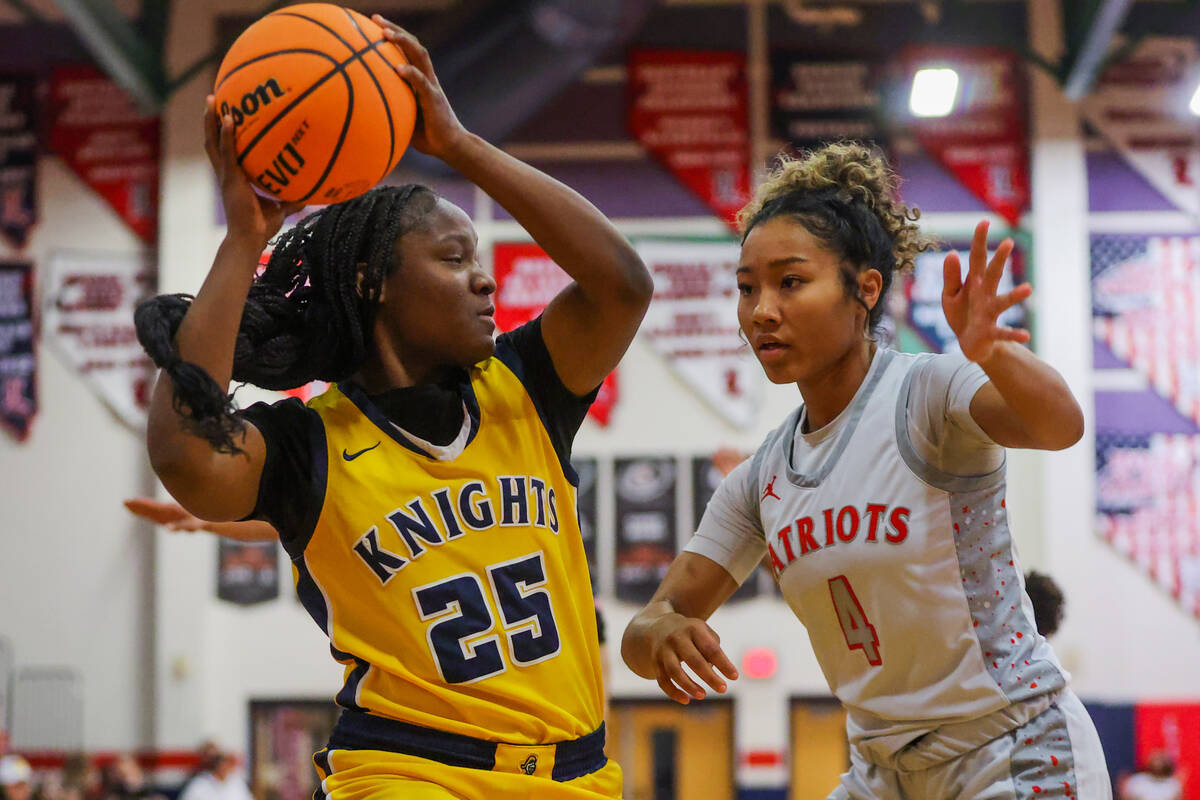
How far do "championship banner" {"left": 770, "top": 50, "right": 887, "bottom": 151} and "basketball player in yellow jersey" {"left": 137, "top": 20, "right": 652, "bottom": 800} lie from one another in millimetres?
8578

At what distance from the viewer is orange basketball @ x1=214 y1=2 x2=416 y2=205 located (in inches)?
92.1

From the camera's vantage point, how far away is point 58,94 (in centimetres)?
1112

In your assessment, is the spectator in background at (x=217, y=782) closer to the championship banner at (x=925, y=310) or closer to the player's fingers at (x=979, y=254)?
the championship banner at (x=925, y=310)

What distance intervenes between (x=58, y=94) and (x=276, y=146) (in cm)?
998

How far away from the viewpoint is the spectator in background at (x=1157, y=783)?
31.3ft

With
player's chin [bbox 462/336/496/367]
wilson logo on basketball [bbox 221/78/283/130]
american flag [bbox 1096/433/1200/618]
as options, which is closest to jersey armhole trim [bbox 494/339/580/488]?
player's chin [bbox 462/336/496/367]

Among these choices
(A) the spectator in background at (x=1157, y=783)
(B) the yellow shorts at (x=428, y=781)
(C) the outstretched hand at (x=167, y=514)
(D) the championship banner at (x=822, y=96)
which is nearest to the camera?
(B) the yellow shorts at (x=428, y=781)

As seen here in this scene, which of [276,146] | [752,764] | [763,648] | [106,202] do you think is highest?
[106,202]

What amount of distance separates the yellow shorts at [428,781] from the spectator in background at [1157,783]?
8.59 metres

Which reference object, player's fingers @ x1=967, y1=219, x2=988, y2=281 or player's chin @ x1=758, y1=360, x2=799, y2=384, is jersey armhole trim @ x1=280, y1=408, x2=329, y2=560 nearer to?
player's chin @ x1=758, y1=360, x2=799, y2=384

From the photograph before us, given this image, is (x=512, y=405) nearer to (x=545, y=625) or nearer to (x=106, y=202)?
(x=545, y=625)

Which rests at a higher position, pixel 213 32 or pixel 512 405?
pixel 213 32

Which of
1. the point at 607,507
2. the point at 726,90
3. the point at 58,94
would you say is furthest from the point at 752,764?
the point at 58,94

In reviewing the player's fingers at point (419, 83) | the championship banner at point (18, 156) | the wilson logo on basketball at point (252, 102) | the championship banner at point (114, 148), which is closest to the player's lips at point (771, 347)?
the player's fingers at point (419, 83)
